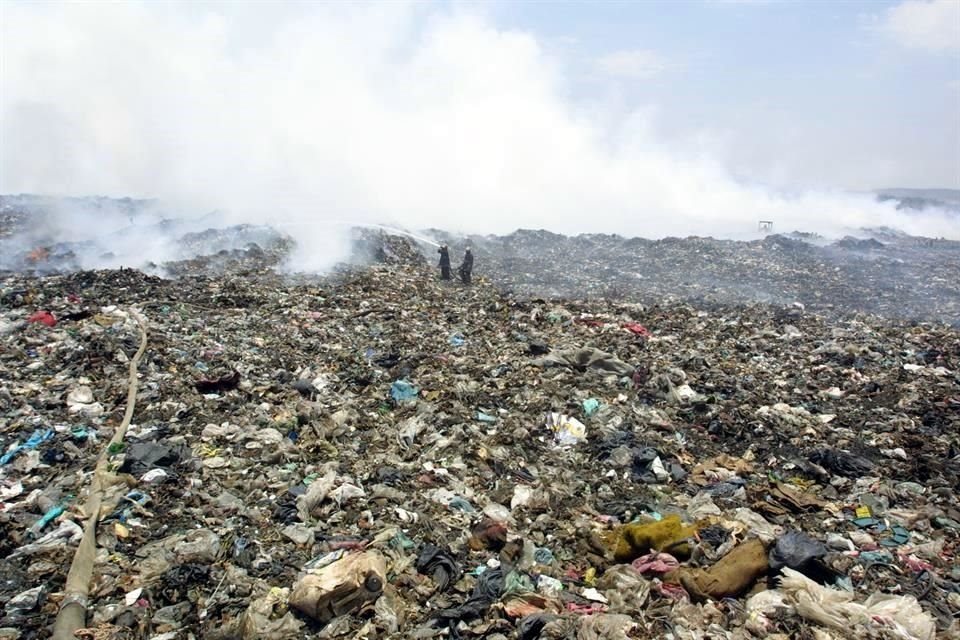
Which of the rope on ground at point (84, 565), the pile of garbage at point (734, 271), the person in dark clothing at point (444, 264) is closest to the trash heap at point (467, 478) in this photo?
the rope on ground at point (84, 565)

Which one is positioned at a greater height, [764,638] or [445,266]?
[445,266]

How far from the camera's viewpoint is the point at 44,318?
6.76 meters

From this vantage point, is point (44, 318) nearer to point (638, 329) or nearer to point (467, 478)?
point (467, 478)

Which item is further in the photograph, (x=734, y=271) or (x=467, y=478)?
(x=734, y=271)

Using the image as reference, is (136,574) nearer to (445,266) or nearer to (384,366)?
(384,366)

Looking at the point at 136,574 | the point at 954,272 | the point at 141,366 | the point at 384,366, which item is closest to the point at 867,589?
the point at 136,574

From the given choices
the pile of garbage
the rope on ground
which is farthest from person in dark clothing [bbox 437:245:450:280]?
the rope on ground

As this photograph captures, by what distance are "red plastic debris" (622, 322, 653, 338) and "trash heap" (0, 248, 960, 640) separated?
106 mm

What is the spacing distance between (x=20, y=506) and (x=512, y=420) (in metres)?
3.66

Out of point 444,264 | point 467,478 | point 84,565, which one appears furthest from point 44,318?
point 444,264

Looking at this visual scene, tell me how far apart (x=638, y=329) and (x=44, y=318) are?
7.77 metres

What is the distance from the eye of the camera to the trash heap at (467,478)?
2.80 meters

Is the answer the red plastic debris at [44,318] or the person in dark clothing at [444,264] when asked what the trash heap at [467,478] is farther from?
the person in dark clothing at [444,264]

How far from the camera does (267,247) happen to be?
1343 centimetres
